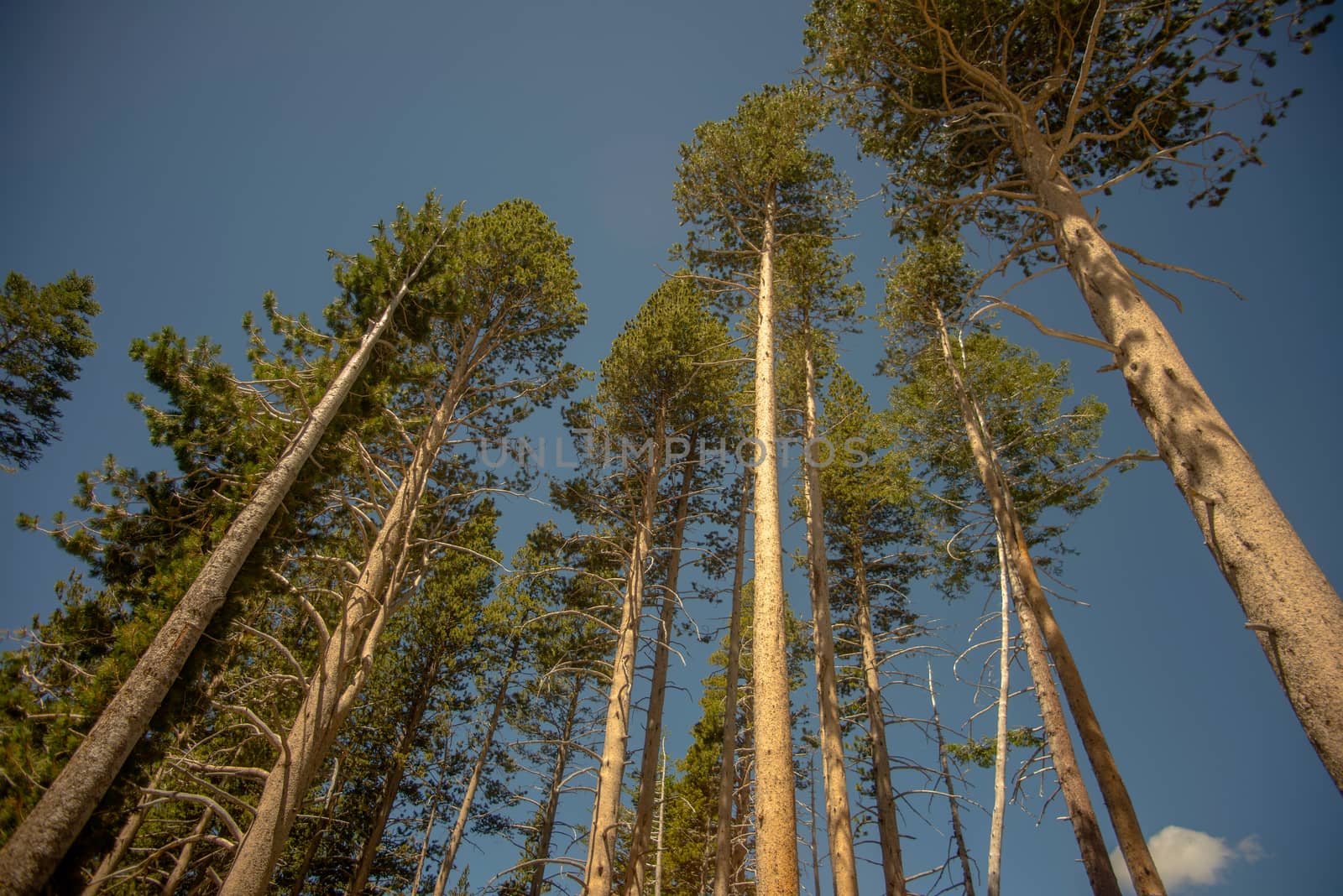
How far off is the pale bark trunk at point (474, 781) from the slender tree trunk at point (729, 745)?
231 inches

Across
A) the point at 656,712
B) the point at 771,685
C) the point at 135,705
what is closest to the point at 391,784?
the point at 656,712

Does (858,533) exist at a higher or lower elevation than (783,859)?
higher

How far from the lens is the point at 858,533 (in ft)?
42.3

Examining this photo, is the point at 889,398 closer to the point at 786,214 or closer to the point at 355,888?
the point at 786,214

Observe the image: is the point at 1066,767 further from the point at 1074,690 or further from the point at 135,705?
the point at 135,705

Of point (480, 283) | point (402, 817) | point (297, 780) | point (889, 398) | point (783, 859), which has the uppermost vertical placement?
point (889, 398)

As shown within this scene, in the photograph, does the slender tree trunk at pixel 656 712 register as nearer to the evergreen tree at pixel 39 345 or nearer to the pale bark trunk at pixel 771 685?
the pale bark trunk at pixel 771 685

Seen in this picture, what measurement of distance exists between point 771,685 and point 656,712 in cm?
529

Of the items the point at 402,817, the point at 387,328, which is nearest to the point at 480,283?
the point at 387,328

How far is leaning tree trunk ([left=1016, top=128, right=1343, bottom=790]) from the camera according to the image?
2695 millimetres

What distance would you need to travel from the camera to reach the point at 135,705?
366 cm

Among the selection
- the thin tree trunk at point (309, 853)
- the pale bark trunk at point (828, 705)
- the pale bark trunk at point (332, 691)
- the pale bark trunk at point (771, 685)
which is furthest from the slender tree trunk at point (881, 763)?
the thin tree trunk at point (309, 853)

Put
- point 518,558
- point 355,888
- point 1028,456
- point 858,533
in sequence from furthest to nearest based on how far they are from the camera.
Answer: point 518,558
point 858,533
point 1028,456
point 355,888

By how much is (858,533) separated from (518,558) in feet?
29.5
